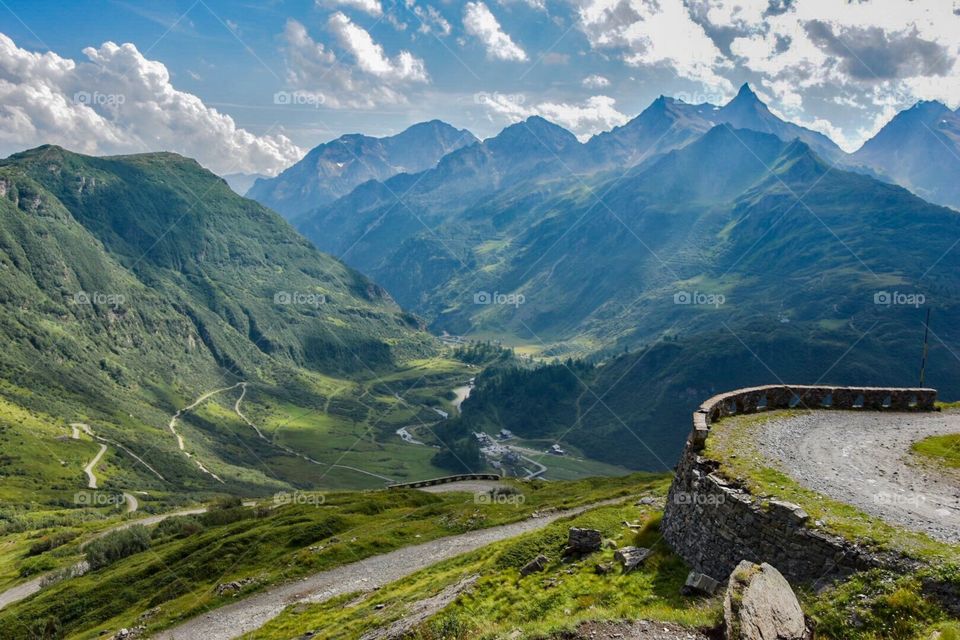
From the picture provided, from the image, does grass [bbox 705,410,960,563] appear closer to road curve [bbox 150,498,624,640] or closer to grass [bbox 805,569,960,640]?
grass [bbox 805,569,960,640]

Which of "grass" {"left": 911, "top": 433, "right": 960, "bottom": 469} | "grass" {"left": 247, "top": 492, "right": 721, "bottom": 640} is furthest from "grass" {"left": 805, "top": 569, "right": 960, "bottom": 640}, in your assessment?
"grass" {"left": 911, "top": 433, "right": 960, "bottom": 469}

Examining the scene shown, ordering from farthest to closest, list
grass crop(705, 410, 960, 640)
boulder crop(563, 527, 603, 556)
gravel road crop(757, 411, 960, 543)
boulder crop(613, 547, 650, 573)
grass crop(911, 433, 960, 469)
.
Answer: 1. boulder crop(563, 527, 603, 556)
2. grass crop(911, 433, 960, 469)
3. boulder crop(613, 547, 650, 573)
4. gravel road crop(757, 411, 960, 543)
5. grass crop(705, 410, 960, 640)

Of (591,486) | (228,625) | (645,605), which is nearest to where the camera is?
(645,605)

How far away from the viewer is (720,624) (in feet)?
53.7

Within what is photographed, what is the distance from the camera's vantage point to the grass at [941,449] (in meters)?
24.5

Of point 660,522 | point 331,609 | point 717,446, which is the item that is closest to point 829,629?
point 717,446

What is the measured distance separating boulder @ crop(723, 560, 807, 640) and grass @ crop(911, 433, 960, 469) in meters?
13.2

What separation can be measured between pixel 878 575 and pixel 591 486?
8214 centimetres

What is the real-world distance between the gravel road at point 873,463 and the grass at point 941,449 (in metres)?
0.54

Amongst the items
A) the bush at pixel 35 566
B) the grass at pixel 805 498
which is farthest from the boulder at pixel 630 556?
the bush at pixel 35 566

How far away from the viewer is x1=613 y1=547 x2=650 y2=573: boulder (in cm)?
2388

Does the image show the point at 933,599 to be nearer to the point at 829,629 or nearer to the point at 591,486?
the point at 829,629

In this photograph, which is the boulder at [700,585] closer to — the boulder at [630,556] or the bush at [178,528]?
the boulder at [630,556]

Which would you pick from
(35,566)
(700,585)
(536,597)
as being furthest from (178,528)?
(700,585)
